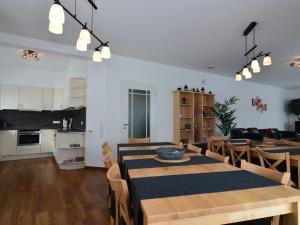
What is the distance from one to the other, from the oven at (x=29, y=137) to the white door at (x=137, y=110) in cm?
278

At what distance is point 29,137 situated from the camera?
5.49 metres

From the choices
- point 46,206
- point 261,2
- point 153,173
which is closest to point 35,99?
point 46,206

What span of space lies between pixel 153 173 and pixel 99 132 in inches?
129

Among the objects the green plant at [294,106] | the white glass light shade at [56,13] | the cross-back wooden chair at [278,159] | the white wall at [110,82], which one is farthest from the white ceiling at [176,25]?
the green plant at [294,106]

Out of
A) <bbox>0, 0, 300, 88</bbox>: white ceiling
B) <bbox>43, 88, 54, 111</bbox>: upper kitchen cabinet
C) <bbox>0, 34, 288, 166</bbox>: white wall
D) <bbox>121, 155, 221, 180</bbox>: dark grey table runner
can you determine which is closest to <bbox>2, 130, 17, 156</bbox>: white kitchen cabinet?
<bbox>43, 88, 54, 111</bbox>: upper kitchen cabinet

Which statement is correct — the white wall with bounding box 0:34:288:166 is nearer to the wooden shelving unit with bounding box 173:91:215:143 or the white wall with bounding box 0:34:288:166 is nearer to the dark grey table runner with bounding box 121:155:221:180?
the wooden shelving unit with bounding box 173:91:215:143

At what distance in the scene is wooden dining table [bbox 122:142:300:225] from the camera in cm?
92

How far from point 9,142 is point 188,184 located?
18.7 feet

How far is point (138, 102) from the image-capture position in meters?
4.99

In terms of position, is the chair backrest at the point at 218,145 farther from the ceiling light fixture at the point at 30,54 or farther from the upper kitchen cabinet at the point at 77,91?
the ceiling light fixture at the point at 30,54

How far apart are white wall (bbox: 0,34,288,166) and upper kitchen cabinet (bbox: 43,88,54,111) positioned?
0.29 meters

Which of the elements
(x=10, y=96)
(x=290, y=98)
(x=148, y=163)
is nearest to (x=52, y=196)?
(x=148, y=163)

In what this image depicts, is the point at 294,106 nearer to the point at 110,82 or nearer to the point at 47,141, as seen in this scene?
the point at 110,82

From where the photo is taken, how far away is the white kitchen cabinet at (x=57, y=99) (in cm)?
611
